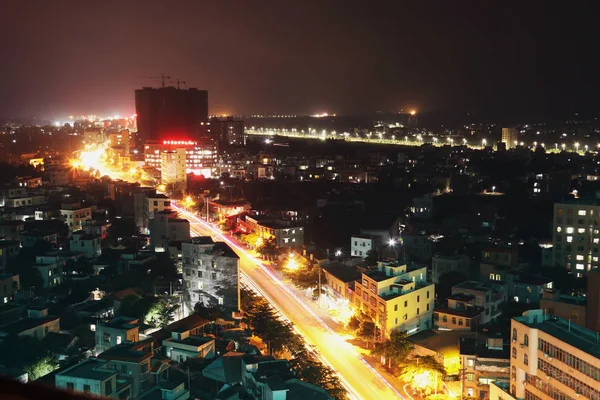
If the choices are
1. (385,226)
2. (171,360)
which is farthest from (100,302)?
(385,226)

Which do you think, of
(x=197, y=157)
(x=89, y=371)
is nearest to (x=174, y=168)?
(x=197, y=157)

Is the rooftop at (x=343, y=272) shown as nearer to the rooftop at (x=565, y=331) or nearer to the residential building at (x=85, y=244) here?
the rooftop at (x=565, y=331)

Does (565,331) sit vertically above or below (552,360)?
above

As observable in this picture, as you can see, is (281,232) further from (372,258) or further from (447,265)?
(447,265)

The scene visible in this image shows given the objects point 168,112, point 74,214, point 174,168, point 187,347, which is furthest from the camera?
point 168,112

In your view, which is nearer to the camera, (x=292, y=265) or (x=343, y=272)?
(x=343, y=272)

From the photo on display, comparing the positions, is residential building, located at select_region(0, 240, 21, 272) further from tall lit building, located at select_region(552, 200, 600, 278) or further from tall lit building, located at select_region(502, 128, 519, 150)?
tall lit building, located at select_region(502, 128, 519, 150)

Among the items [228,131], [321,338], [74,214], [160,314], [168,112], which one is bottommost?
[321,338]
